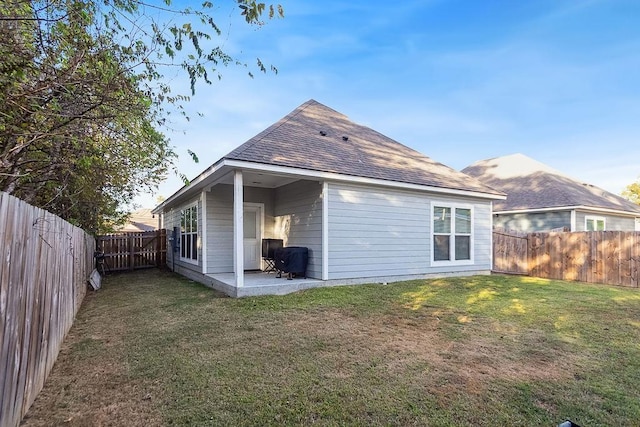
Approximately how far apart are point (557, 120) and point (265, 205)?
45.8ft

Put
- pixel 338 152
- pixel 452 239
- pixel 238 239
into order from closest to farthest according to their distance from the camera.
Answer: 1. pixel 238 239
2. pixel 338 152
3. pixel 452 239

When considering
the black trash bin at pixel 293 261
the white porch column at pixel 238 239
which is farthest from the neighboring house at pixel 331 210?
the black trash bin at pixel 293 261

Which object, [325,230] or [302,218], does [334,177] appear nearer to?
[325,230]

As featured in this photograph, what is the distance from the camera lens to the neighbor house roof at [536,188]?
48.9ft

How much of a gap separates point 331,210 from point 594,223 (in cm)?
1455

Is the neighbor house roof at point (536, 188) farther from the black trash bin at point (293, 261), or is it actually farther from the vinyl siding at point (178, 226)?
the vinyl siding at point (178, 226)

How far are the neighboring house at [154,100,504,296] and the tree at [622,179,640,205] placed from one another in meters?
32.6

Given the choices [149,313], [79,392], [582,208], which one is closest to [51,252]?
[79,392]

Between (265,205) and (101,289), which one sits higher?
(265,205)

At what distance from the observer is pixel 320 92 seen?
13.2 metres

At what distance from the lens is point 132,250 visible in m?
13.8

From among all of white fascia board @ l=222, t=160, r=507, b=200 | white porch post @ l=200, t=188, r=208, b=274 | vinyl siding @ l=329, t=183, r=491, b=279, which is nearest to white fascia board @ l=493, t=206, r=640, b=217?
white fascia board @ l=222, t=160, r=507, b=200

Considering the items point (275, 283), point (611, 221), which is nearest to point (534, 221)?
point (611, 221)

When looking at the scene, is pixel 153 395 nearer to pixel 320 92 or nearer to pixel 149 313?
pixel 149 313
